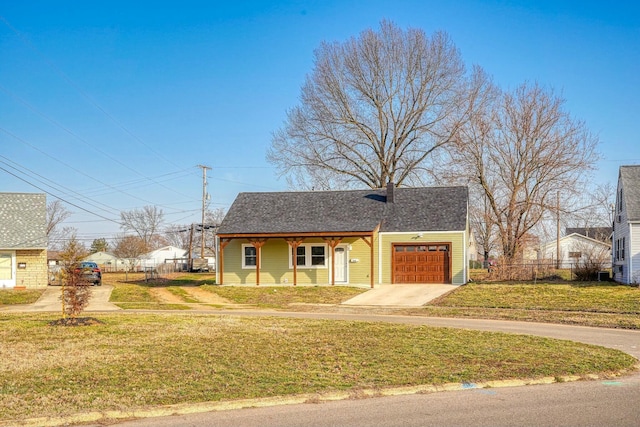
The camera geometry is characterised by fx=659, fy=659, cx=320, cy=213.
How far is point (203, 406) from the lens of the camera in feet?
27.9

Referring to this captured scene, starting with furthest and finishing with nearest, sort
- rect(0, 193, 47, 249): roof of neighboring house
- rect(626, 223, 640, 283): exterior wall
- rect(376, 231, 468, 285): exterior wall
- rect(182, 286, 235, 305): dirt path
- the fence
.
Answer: rect(0, 193, 47, 249): roof of neighboring house
the fence
rect(376, 231, 468, 285): exterior wall
rect(626, 223, 640, 283): exterior wall
rect(182, 286, 235, 305): dirt path

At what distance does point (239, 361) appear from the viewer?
11.6 metres

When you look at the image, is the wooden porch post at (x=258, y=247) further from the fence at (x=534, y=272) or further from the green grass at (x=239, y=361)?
the green grass at (x=239, y=361)

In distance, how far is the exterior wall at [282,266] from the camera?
35156mm

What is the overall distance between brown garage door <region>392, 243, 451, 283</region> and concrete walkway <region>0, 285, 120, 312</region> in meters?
15.0

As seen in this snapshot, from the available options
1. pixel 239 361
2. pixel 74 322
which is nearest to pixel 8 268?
pixel 74 322

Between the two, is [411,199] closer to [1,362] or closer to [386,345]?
[386,345]

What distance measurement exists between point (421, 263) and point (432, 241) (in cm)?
133

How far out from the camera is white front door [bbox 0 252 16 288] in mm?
35125

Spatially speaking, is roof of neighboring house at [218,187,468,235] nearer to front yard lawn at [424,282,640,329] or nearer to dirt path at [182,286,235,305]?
dirt path at [182,286,235,305]

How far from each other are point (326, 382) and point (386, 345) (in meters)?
4.09

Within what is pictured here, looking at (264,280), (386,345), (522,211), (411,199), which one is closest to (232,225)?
(264,280)

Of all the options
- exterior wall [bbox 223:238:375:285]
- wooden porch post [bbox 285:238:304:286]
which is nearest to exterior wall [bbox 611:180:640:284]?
exterior wall [bbox 223:238:375:285]

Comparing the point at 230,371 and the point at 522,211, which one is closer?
the point at 230,371
